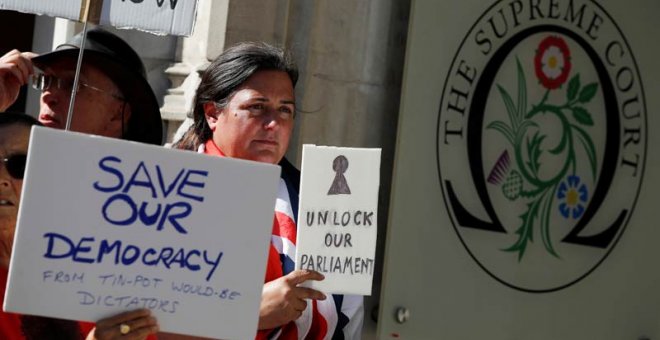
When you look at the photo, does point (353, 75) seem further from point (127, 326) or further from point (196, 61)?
point (127, 326)

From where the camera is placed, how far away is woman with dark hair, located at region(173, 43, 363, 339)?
3.67 metres

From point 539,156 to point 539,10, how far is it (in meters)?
0.67

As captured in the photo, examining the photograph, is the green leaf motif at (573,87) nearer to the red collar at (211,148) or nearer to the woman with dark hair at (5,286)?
the red collar at (211,148)

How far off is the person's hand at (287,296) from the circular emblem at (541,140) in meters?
2.84

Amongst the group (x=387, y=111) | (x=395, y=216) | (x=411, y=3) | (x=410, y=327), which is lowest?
(x=410, y=327)

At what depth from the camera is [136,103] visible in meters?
3.66

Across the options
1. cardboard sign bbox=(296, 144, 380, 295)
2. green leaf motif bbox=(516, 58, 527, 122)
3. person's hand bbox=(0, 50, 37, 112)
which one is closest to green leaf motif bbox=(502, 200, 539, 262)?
green leaf motif bbox=(516, 58, 527, 122)

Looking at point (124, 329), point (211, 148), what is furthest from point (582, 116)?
point (124, 329)

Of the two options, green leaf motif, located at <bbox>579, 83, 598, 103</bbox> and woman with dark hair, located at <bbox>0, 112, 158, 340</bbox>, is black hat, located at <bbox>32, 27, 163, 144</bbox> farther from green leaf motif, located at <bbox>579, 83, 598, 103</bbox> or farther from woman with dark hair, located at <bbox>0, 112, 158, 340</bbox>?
green leaf motif, located at <bbox>579, 83, 598, 103</bbox>

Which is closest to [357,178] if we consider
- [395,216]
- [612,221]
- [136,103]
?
[136,103]

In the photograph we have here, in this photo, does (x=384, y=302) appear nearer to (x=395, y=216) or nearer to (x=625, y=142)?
(x=395, y=216)

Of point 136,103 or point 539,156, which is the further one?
point 539,156

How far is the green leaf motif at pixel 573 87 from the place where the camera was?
6789 millimetres

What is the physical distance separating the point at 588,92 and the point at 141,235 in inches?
172
